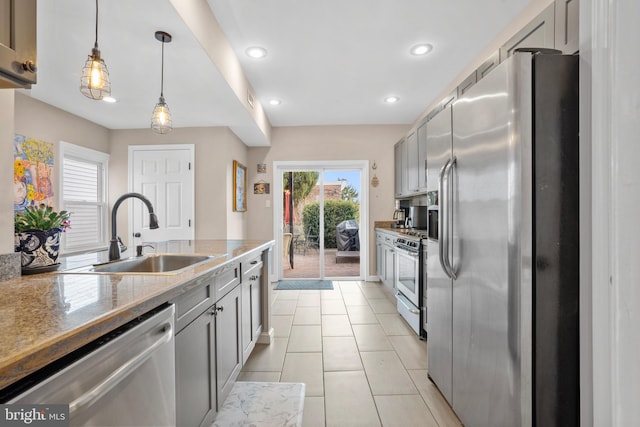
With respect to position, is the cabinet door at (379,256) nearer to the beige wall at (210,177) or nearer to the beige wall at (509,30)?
the beige wall at (210,177)

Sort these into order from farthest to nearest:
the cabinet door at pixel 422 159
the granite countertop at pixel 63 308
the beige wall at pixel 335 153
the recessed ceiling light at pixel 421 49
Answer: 1. the beige wall at pixel 335 153
2. the cabinet door at pixel 422 159
3. the recessed ceiling light at pixel 421 49
4. the granite countertop at pixel 63 308

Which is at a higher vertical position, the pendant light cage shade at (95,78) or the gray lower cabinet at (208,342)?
the pendant light cage shade at (95,78)

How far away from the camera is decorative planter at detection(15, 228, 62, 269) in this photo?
4.03 feet

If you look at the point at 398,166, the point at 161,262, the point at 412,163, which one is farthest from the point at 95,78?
the point at 398,166

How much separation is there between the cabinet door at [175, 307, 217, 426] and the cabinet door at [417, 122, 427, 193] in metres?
2.86

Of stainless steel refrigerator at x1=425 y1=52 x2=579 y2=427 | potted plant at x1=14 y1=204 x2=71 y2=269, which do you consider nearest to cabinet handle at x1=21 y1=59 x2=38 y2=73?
potted plant at x1=14 y1=204 x2=71 y2=269

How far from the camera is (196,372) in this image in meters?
1.30

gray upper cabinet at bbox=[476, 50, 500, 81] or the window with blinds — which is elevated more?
gray upper cabinet at bbox=[476, 50, 500, 81]

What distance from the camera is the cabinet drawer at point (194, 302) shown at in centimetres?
117

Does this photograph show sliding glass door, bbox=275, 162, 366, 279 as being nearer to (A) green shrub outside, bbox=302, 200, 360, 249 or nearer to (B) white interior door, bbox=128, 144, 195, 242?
(A) green shrub outside, bbox=302, 200, 360, 249

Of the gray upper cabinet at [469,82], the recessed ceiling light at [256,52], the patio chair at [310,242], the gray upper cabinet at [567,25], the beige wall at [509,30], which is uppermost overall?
the recessed ceiling light at [256,52]

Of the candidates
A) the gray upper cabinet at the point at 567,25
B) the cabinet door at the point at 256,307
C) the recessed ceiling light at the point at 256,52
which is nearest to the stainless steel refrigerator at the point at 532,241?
the gray upper cabinet at the point at 567,25

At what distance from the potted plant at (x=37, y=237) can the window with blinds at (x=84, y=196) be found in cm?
277

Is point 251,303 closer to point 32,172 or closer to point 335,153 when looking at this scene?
point 32,172
